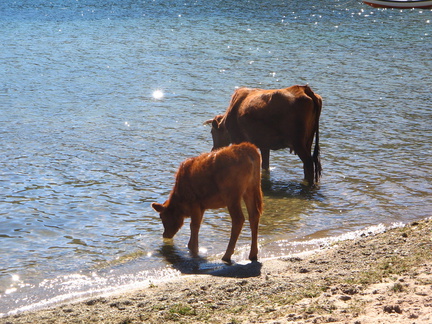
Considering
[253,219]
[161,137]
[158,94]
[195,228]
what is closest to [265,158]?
[161,137]

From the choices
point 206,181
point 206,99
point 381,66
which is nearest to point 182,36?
point 381,66

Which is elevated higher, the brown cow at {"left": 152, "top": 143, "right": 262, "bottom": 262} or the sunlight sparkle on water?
the brown cow at {"left": 152, "top": 143, "right": 262, "bottom": 262}

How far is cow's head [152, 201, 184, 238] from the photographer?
827cm

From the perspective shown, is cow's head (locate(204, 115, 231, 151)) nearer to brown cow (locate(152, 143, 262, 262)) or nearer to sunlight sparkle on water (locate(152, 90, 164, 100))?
Answer: brown cow (locate(152, 143, 262, 262))

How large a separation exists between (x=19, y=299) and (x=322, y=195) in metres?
5.08

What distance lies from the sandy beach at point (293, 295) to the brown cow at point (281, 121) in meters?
3.73

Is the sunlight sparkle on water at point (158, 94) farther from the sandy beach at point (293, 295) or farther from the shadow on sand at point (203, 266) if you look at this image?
the sandy beach at point (293, 295)

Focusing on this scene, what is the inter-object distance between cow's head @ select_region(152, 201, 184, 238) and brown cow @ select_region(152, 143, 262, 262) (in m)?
0.04

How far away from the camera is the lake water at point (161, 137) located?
27.0 ft

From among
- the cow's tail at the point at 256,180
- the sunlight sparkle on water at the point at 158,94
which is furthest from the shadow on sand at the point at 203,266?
the sunlight sparkle on water at the point at 158,94

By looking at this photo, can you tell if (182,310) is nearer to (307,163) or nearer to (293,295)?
(293,295)

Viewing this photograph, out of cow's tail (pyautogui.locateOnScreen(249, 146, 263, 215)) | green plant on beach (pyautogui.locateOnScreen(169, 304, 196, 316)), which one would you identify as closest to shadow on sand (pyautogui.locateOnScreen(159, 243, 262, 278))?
cow's tail (pyautogui.locateOnScreen(249, 146, 263, 215))

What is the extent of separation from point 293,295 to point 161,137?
322 inches

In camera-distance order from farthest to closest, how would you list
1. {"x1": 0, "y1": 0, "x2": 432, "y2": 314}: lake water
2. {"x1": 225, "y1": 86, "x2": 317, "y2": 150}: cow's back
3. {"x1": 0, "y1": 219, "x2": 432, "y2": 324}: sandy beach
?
{"x1": 225, "y1": 86, "x2": 317, "y2": 150}: cow's back < {"x1": 0, "y1": 0, "x2": 432, "y2": 314}: lake water < {"x1": 0, "y1": 219, "x2": 432, "y2": 324}: sandy beach
